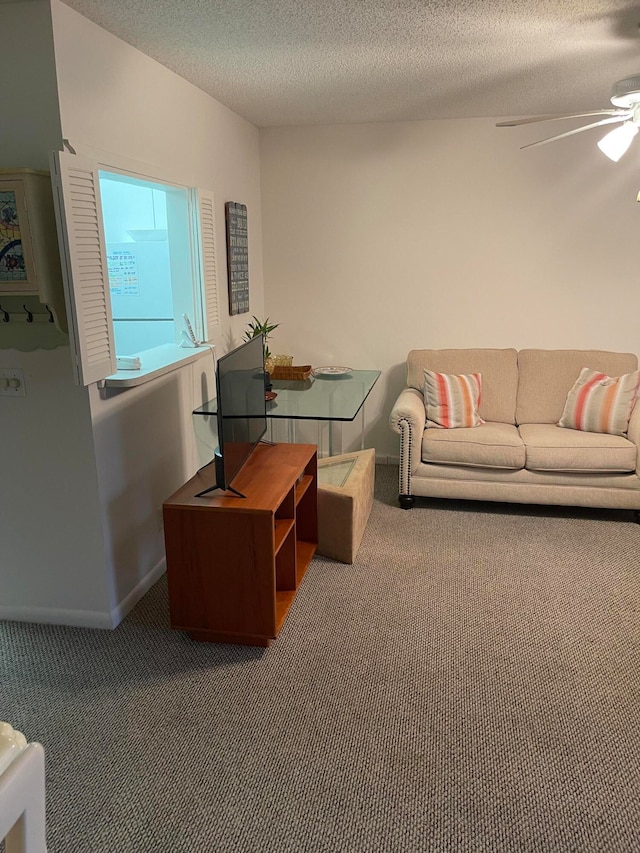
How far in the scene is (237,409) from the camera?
2549 millimetres

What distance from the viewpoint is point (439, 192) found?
428cm

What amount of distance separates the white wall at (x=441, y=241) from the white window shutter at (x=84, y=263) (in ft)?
7.74

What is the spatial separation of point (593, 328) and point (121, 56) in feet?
10.9

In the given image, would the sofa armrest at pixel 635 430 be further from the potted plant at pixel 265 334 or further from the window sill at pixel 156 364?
the window sill at pixel 156 364

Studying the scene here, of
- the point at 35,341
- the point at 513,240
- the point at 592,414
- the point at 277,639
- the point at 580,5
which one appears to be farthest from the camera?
the point at 513,240

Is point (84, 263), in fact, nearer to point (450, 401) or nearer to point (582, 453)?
point (450, 401)

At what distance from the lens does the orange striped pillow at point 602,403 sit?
12.3 feet

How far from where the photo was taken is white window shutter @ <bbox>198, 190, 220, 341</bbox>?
3.36 metres

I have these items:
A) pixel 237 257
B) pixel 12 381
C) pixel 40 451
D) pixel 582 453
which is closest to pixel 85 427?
pixel 40 451

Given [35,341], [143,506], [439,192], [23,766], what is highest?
[439,192]

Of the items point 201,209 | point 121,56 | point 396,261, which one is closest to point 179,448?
point 201,209

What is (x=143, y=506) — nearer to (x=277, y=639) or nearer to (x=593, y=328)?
(x=277, y=639)

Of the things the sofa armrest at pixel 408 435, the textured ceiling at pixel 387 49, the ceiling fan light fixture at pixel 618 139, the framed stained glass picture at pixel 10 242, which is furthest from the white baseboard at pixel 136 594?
the ceiling fan light fixture at pixel 618 139

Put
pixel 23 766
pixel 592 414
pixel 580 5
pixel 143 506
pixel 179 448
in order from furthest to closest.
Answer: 1. pixel 592 414
2. pixel 179 448
3. pixel 143 506
4. pixel 580 5
5. pixel 23 766
